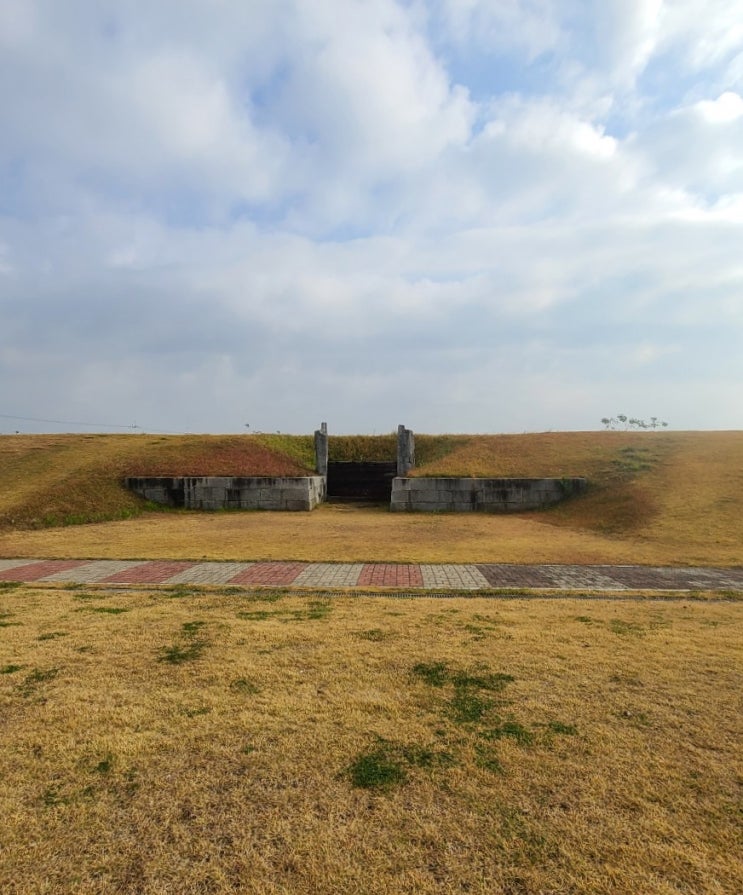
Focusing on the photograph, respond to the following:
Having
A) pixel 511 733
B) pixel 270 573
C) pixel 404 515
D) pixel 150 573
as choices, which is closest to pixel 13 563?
pixel 150 573

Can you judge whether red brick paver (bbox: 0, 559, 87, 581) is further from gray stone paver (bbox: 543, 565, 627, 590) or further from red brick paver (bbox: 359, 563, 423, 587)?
gray stone paver (bbox: 543, 565, 627, 590)

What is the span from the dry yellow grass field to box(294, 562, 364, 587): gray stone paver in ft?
8.15

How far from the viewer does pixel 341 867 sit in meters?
2.22

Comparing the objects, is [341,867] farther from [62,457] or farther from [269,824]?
[62,457]

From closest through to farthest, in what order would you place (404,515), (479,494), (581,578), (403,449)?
(581,578) < (404,515) < (479,494) < (403,449)

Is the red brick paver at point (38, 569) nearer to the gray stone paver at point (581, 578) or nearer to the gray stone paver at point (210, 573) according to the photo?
the gray stone paver at point (210, 573)

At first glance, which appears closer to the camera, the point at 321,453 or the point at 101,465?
the point at 101,465

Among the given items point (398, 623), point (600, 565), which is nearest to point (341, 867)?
point (398, 623)

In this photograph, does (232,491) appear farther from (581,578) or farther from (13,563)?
(581,578)

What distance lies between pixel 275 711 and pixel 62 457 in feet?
65.9

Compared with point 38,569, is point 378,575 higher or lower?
higher

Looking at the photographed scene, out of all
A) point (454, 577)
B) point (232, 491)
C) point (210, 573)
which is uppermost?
point (232, 491)

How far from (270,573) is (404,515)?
30.8ft

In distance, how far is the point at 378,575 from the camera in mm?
8656
